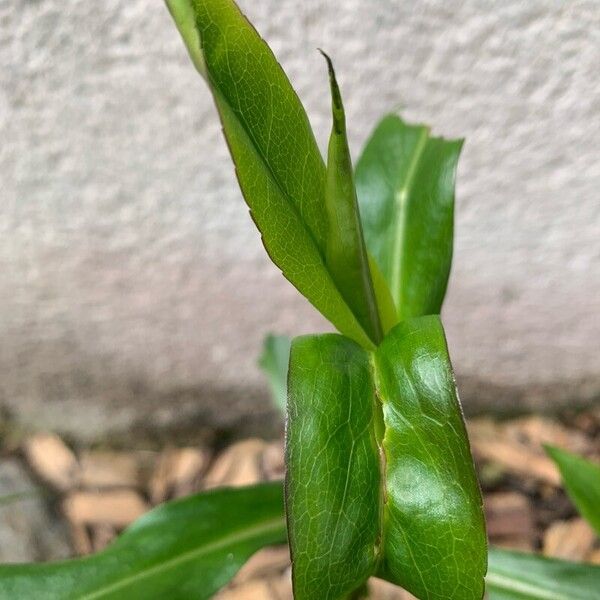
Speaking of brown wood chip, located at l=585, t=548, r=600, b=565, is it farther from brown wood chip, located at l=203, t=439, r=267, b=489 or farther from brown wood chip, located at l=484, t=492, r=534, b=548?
brown wood chip, located at l=203, t=439, r=267, b=489

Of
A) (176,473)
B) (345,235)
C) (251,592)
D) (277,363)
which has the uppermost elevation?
(345,235)

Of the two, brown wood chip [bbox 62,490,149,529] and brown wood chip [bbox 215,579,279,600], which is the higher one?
brown wood chip [bbox 62,490,149,529]

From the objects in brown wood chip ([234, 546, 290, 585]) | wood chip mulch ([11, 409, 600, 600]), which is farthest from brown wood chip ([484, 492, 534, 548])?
brown wood chip ([234, 546, 290, 585])

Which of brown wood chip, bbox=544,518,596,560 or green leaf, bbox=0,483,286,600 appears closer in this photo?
green leaf, bbox=0,483,286,600

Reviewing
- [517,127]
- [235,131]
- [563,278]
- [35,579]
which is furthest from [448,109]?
[35,579]

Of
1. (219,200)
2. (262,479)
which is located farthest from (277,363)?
(262,479)

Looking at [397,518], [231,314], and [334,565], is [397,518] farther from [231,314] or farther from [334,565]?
[231,314]

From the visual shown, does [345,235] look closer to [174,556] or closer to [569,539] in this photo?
[174,556]
